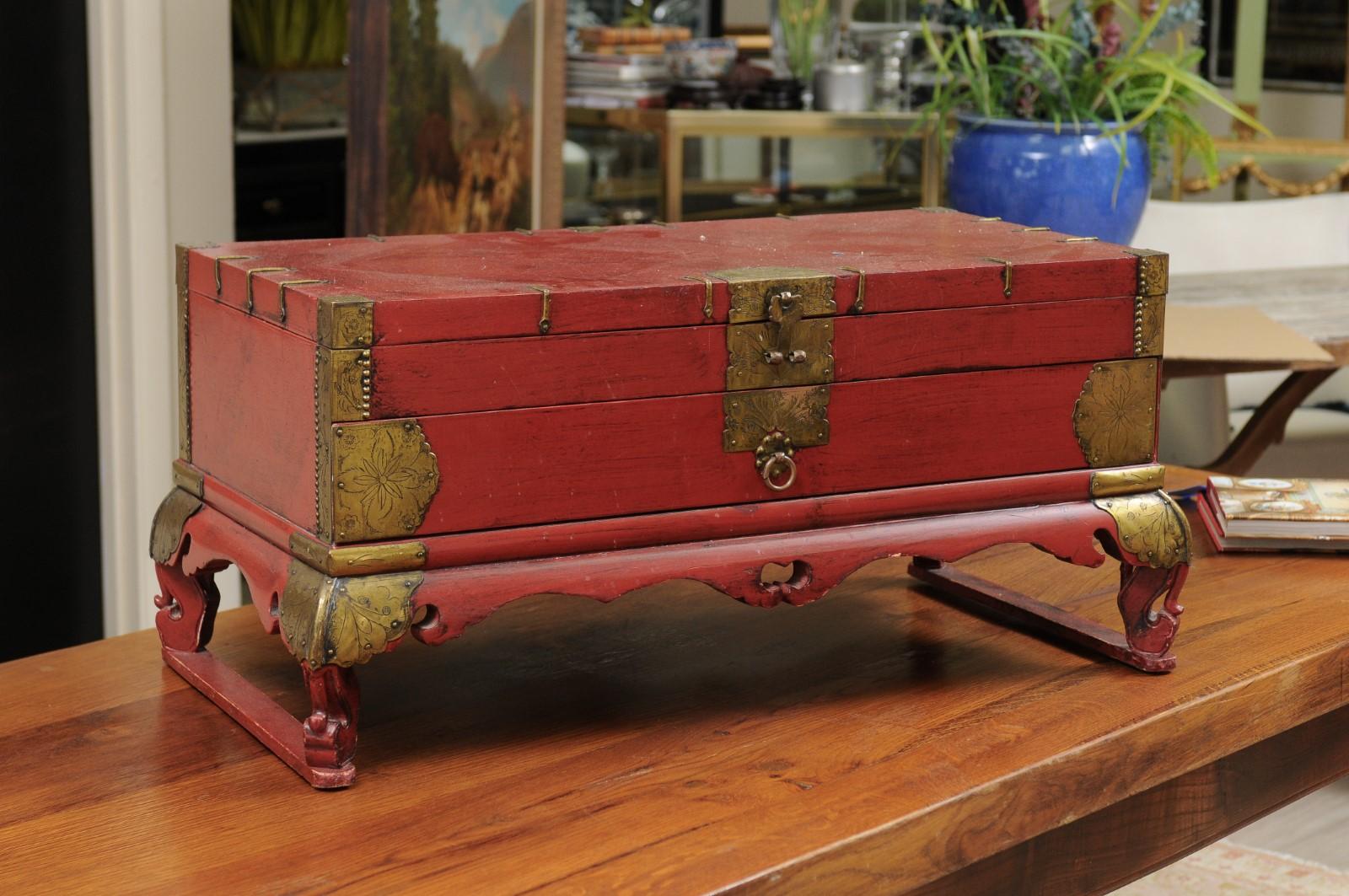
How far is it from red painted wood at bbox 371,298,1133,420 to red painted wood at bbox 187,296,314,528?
0.08m

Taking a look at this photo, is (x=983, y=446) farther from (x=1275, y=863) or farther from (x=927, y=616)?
(x=1275, y=863)

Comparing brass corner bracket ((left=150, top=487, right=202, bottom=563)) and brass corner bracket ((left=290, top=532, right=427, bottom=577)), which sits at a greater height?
brass corner bracket ((left=290, top=532, right=427, bottom=577))

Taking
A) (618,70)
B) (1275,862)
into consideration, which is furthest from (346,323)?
(618,70)

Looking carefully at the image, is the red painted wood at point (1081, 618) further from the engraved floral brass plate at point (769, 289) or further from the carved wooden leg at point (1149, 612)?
the engraved floral brass plate at point (769, 289)

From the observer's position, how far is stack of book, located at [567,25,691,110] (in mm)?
3865

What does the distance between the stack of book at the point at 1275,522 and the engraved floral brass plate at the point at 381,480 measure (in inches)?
42.9

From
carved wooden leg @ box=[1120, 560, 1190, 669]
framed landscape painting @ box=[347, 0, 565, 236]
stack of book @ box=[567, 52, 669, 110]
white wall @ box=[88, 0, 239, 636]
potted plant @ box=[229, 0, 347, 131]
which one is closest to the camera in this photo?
carved wooden leg @ box=[1120, 560, 1190, 669]

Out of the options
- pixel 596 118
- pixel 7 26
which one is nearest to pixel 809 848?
pixel 7 26

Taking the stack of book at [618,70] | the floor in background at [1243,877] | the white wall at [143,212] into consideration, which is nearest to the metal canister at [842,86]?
the stack of book at [618,70]

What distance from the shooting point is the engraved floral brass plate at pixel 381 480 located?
1256 millimetres

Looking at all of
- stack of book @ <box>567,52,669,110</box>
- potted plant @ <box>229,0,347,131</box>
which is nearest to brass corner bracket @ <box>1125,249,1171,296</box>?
potted plant @ <box>229,0,347,131</box>

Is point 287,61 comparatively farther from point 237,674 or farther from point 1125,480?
point 1125,480

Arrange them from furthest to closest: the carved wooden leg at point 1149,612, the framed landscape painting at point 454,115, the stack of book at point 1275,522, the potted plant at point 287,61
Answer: the potted plant at point 287,61 → the framed landscape painting at point 454,115 → the stack of book at point 1275,522 → the carved wooden leg at point 1149,612

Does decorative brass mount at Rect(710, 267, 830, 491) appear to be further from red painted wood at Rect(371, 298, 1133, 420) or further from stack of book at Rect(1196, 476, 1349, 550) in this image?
stack of book at Rect(1196, 476, 1349, 550)
